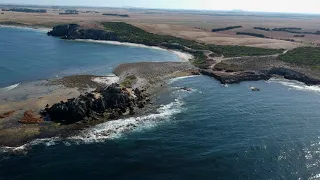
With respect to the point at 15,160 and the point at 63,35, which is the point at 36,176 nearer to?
the point at 15,160

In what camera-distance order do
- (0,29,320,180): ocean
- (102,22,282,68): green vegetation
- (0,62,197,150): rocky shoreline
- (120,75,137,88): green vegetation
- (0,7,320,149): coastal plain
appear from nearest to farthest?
(0,29,320,180): ocean < (0,62,197,150): rocky shoreline < (0,7,320,149): coastal plain < (120,75,137,88): green vegetation < (102,22,282,68): green vegetation

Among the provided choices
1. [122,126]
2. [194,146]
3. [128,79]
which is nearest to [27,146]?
[122,126]

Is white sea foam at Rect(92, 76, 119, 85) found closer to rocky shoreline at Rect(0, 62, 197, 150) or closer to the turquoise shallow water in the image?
rocky shoreline at Rect(0, 62, 197, 150)

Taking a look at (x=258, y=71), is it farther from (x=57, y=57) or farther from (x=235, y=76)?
(x=57, y=57)

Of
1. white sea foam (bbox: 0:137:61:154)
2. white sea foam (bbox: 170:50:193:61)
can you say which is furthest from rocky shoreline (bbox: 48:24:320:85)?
white sea foam (bbox: 0:137:61:154)

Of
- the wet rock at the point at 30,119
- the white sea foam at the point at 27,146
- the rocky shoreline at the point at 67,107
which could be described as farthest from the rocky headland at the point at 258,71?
the white sea foam at the point at 27,146

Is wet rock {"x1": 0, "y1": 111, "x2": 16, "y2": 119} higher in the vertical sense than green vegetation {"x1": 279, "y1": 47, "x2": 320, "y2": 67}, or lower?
lower

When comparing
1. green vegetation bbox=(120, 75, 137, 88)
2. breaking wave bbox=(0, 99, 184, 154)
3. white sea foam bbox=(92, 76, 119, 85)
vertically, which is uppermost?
green vegetation bbox=(120, 75, 137, 88)

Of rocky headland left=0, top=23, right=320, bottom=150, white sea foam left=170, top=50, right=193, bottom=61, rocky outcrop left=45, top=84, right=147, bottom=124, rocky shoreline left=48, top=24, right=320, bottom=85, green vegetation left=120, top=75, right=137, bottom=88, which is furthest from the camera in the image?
white sea foam left=170, top=50, right=193, bottom=61
